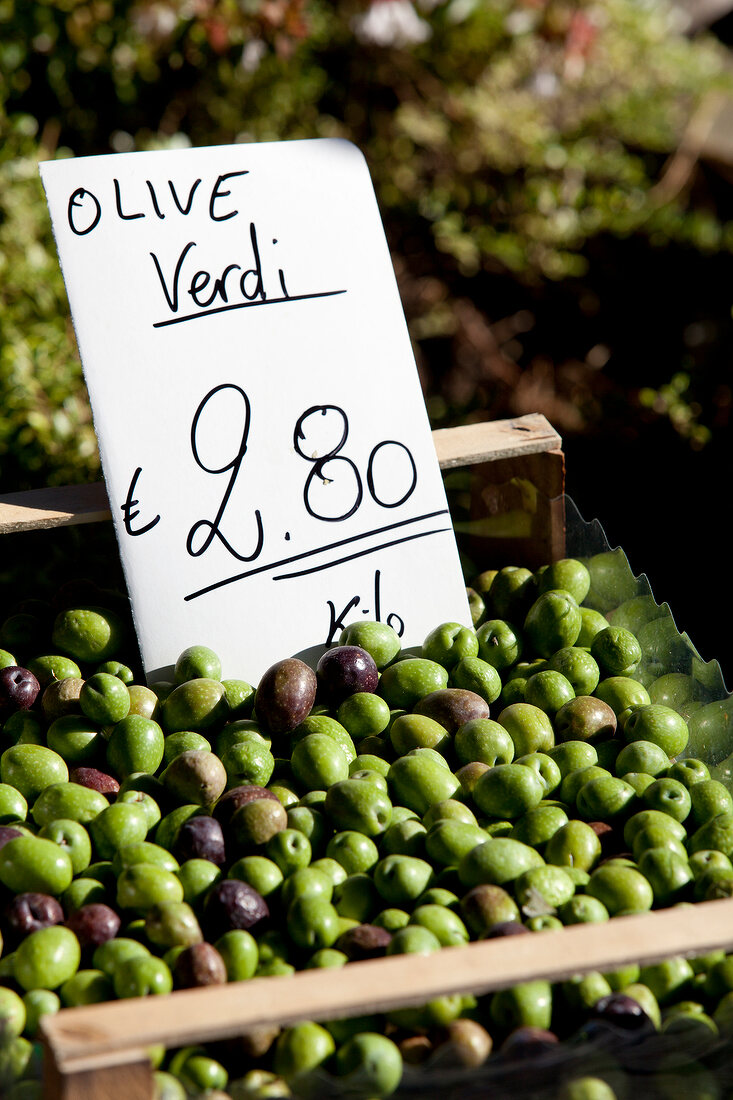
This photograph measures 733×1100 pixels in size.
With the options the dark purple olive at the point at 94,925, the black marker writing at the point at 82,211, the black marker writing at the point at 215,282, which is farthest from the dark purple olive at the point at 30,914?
the black marker writing at the point at 82,211

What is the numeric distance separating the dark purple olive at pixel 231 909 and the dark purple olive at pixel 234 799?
0.52ft

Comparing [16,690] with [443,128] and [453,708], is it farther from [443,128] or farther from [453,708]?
[443,128]

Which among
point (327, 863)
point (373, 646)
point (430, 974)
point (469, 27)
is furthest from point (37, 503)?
point (469, 27)

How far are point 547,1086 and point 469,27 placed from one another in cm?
538

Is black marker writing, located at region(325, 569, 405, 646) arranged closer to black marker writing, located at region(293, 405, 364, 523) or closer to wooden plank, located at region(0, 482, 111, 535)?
black marker writing, located at region(293, 405, 364, 523)

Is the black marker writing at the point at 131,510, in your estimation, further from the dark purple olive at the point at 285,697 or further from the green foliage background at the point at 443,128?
the green foliage background at the point at 443,128

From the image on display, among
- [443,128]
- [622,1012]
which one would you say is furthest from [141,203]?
[443,128]

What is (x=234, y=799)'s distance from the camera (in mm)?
1524

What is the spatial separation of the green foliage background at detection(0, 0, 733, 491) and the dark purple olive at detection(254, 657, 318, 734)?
1.71 metres

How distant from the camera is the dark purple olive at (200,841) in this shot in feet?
4.78

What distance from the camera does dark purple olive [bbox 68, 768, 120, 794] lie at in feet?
5.26

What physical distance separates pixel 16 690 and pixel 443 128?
4589 millimetres

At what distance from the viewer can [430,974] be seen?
3.34 feet

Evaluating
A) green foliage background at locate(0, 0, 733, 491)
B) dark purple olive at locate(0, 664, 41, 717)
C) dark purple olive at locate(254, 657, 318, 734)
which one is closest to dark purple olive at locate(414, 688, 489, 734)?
dark purple olive at locate(254, 657, 318, 734)
